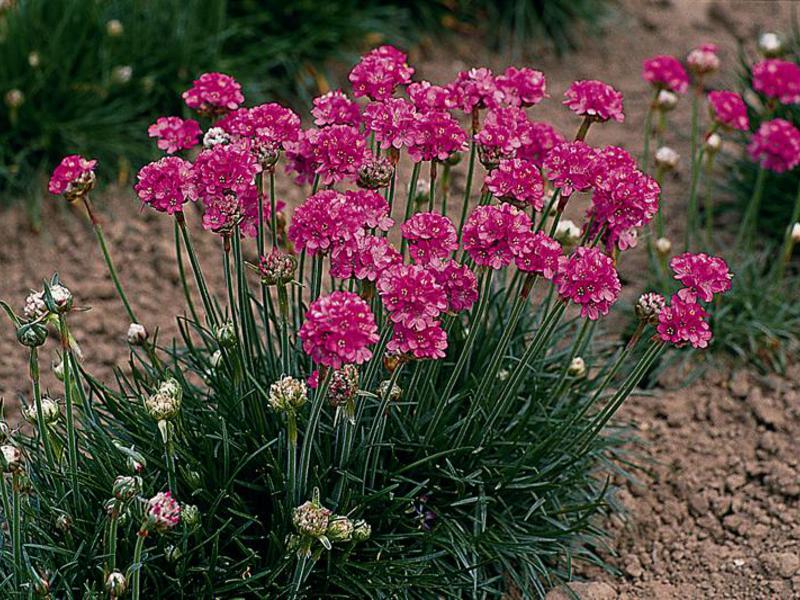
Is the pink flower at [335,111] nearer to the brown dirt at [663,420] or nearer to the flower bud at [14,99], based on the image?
the brown dirt at [663,420]

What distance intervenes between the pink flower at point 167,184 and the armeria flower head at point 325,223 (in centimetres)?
28

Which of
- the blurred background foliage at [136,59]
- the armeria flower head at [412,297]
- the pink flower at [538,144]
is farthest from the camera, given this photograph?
the blurred background foliage at [136,59]

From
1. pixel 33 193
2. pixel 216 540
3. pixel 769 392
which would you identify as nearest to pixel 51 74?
pixel 33 193

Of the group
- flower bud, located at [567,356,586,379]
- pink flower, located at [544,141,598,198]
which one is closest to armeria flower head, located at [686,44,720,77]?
flower bud, located at [567,356,586,379]

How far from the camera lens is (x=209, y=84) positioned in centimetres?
264

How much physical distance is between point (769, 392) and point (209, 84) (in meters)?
2.11

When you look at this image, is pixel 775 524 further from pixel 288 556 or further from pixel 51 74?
pixel 51 74

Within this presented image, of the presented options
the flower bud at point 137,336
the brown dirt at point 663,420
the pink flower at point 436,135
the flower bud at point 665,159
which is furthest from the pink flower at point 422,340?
the flower bud at point 665,159

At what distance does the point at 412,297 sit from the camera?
82.2 inches

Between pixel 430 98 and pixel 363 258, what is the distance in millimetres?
553

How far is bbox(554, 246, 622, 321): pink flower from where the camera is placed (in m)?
2.26

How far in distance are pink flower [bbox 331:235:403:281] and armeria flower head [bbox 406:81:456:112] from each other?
1.57ft

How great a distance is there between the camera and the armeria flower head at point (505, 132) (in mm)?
2480

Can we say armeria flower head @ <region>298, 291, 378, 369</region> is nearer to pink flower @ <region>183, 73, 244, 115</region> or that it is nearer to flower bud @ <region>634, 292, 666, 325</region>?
flower bud @ <region>634, 292, 666, 325</region>
